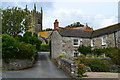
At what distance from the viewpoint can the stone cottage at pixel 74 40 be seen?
23438mm

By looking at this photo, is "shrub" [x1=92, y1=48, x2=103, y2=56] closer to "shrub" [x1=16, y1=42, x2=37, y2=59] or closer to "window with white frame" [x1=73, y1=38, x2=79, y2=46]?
"window with white frame" [x1=73, y1=38, x2=79, y2=46]

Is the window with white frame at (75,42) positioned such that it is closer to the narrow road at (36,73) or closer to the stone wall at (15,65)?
the narrow road at (36,73)

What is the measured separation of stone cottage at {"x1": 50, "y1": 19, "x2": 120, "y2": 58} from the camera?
76.9 feet

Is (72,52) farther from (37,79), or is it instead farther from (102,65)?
(37,79)

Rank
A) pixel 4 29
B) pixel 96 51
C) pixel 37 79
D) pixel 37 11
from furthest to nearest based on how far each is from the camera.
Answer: pixel 37 11
pixel 4 29
pixel 96 51
pixel 37 79

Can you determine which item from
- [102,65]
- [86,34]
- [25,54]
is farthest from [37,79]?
[86,34]

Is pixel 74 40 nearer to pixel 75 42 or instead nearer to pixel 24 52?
pixel 75 42

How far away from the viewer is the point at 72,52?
25.1 m

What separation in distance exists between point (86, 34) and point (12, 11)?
15.6 meters

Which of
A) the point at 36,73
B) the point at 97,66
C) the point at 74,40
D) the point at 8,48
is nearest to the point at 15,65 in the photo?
the point at 8,48

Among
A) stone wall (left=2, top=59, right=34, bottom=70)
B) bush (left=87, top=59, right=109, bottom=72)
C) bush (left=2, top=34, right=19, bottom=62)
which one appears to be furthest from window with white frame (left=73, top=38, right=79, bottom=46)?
bush (left=2, top=34, right=19, bottom=62)

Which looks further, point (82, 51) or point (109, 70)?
point (82, 51)

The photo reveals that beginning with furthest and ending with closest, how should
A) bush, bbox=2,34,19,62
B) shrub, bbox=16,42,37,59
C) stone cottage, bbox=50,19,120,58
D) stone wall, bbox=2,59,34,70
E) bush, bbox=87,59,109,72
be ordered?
stone cottage, bbox=50,19,120,58, shrub, bbox=16,42,37,59, stone wall, bbox=2,59,34,70, bush, bbox=2,34,19,62, bush, bbox=87,59,109,72

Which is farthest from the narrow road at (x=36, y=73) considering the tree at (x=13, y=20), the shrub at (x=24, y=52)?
the tree at (x=13, y=20)
